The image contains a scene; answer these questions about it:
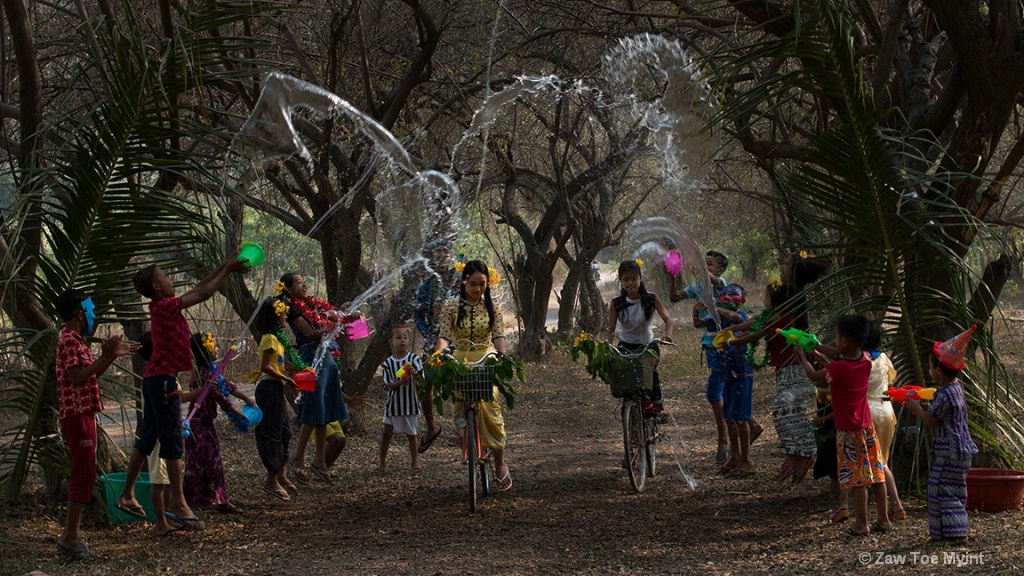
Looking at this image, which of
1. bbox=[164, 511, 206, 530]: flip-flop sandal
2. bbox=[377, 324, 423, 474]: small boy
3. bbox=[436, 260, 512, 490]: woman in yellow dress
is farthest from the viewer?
bbox=[377, 324, 423, 474]: small boy

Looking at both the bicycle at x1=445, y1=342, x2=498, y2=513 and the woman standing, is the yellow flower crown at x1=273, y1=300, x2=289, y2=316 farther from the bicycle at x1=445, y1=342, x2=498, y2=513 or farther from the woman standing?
the bicycle at x1=445, y1=342, x2=498, y2=513

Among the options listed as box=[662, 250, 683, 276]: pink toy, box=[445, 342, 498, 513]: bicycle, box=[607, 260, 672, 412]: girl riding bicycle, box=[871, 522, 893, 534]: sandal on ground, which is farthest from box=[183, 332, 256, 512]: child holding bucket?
box=[871, 522, 893, 534]: sandal on ground

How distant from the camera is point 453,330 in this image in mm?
8695

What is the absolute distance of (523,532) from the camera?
750 cm

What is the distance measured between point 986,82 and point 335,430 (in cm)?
603

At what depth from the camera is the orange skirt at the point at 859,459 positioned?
6527mm

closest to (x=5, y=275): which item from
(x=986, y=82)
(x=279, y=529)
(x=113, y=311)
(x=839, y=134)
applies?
(x=113, y=311)

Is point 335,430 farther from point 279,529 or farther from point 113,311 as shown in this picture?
point 113,311

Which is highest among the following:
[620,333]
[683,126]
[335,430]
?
[683,126]

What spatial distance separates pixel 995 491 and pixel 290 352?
5.45m

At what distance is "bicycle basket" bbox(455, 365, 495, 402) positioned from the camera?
8.23 m

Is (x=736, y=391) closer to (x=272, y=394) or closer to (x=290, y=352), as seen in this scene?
(x=290, y=352)

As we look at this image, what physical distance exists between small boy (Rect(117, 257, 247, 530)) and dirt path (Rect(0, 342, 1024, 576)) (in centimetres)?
53

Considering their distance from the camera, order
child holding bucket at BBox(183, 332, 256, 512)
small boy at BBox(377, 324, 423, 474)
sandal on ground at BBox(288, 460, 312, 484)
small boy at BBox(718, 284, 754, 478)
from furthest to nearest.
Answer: small boy at BBox(377, 324, 423, 474) < sandal on ground at BBox(288, 460, 312, 484) < small boy at BBox(718, 284, 754, 478) < child holding bucket at BBox(183, 332, 256, 512)
